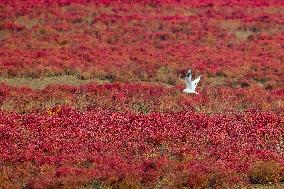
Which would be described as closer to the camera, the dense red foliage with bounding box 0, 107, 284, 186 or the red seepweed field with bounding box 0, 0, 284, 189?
the red seepweed field with bounding box 0, 0, 284, 189

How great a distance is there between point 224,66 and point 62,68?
328 inches

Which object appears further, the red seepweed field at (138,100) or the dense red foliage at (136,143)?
the dense red foliage at (136,143)

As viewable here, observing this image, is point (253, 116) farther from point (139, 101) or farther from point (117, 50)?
point (117, 50)

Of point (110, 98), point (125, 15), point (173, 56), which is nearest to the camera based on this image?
point (110, 98)

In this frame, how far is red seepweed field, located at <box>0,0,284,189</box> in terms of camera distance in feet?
57.8

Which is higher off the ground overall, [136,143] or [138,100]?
[136,143]

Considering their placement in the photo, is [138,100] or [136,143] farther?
[138,100]

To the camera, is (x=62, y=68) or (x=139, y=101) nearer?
(x=139, y=101)

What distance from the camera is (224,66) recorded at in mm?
33938

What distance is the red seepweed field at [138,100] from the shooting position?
17625 mm

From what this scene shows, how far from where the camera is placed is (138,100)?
86.2 ft

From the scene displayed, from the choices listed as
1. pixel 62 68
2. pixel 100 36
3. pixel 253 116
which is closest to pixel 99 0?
pixel 100 36

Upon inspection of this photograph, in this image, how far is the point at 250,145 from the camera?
66.1 ft

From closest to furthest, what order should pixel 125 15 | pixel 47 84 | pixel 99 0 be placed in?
1. pixel 47 84
2. pixel 125 15
3. pixel 99 0
